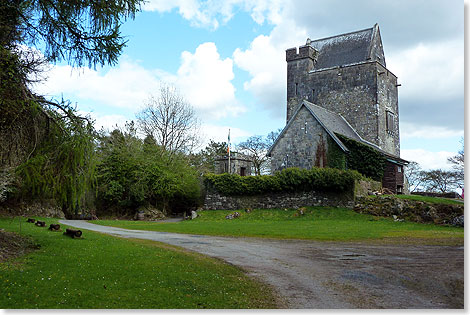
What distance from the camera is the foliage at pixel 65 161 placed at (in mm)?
9477

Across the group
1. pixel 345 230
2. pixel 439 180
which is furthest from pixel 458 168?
pixel 345 230

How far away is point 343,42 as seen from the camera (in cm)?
3734

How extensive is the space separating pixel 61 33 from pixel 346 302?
8.42 meters

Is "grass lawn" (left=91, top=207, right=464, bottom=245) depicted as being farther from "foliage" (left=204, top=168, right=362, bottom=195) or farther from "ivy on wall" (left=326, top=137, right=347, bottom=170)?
"ivy on wall" (left=326, top=137, right=347, bottom=170)

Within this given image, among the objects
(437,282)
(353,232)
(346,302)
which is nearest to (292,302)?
(346,302)

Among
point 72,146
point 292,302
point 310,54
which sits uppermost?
point 310,54

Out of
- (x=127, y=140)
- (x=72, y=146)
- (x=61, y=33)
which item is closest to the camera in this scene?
(x=61, y=33)

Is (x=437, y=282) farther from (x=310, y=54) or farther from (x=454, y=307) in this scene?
(x=310, y=54)

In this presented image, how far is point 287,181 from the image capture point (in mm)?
26922

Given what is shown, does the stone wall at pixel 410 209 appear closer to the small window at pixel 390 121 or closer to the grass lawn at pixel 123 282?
the small window at pixel 390 121

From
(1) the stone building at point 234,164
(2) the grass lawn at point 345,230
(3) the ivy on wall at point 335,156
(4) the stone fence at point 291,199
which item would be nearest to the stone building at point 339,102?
(3) the ivy on wall at point 335,156

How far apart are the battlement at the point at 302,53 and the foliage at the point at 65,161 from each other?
31158 mm

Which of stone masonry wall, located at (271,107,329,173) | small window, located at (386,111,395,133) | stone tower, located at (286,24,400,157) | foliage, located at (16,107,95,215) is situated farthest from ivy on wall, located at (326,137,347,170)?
foliage, located at (16,107,95,215)

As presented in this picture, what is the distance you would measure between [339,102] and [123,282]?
32020 millimetres
